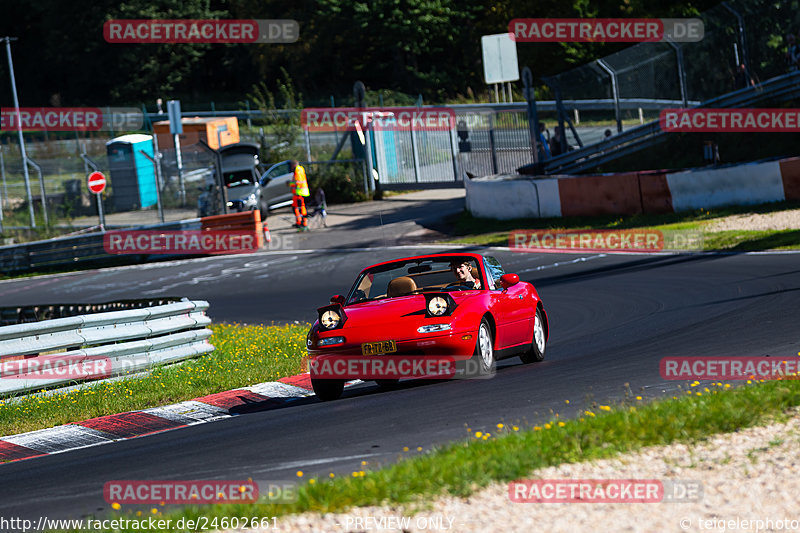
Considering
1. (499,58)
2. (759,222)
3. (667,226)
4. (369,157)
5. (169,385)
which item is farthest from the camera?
(369,157)

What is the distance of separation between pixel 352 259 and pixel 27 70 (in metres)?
63.6

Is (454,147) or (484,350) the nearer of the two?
(484,350)

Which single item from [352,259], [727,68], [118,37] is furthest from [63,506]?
[118,37]

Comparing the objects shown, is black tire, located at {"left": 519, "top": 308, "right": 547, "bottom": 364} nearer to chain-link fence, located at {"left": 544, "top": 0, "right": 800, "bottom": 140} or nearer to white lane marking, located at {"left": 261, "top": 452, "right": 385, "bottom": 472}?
white lane marking, located at {"left": 261, "top": 452, "right": 385, "bottom": 472}

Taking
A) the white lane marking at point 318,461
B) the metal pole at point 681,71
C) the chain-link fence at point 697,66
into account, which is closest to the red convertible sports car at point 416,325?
the white lane marking at point 318,461

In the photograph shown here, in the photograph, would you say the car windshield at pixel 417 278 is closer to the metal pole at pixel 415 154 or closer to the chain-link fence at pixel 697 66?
the chain-link fence at pixel 697 66

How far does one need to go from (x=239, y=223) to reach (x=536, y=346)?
66.9 ft

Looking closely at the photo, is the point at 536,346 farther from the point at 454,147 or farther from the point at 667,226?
the point at 454,147

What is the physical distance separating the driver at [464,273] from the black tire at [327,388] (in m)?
1.66

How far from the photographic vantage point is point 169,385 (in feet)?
37.5

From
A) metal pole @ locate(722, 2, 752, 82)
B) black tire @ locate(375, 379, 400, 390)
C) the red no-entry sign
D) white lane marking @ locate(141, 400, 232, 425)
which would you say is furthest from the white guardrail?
the red no-entry sign

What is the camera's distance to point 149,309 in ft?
41.8

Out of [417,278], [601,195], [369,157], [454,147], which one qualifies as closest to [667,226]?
[601,195]

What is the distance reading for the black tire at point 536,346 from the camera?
11203 millimetres
